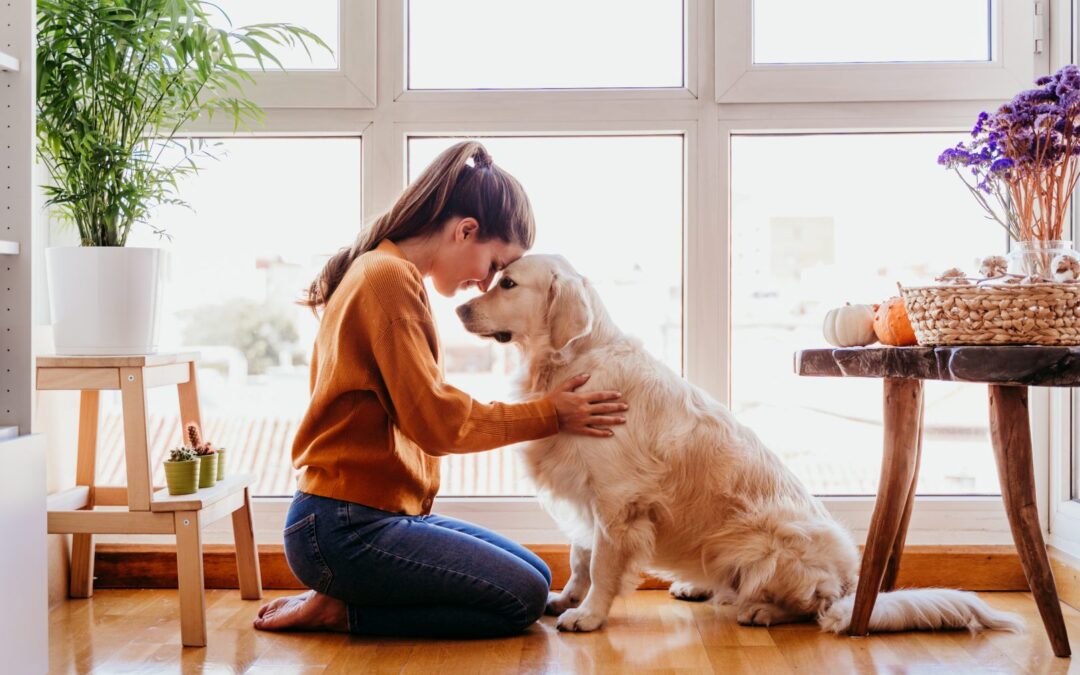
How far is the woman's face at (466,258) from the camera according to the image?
222 cm

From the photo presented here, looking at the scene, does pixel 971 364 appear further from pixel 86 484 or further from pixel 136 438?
pixel 86 484

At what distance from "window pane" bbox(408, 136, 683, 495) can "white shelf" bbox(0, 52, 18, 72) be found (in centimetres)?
121

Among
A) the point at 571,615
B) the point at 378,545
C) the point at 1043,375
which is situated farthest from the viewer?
the point at 571,615

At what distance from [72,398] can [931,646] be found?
2.37 meters

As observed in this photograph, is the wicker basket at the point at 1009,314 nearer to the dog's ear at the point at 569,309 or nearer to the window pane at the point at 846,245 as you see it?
the dog's ear at the point at 569,309

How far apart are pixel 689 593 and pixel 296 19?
2.01m

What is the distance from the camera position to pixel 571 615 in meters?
2.20

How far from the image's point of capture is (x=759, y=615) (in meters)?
2.23

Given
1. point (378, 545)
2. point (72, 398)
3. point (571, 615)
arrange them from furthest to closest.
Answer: point (72, 398) → point (571, 615) → point (378, 545)

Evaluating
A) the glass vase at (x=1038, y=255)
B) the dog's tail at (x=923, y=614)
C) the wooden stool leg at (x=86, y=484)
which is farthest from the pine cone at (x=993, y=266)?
the wooden stool leg at (x=86, y=484)

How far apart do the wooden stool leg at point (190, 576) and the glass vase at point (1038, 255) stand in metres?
1.89

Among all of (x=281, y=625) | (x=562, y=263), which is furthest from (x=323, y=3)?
(x=281, y=625)

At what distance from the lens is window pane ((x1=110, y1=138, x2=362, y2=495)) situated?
2820mm

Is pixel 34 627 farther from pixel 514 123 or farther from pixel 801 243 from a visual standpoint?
pixel 801 243
